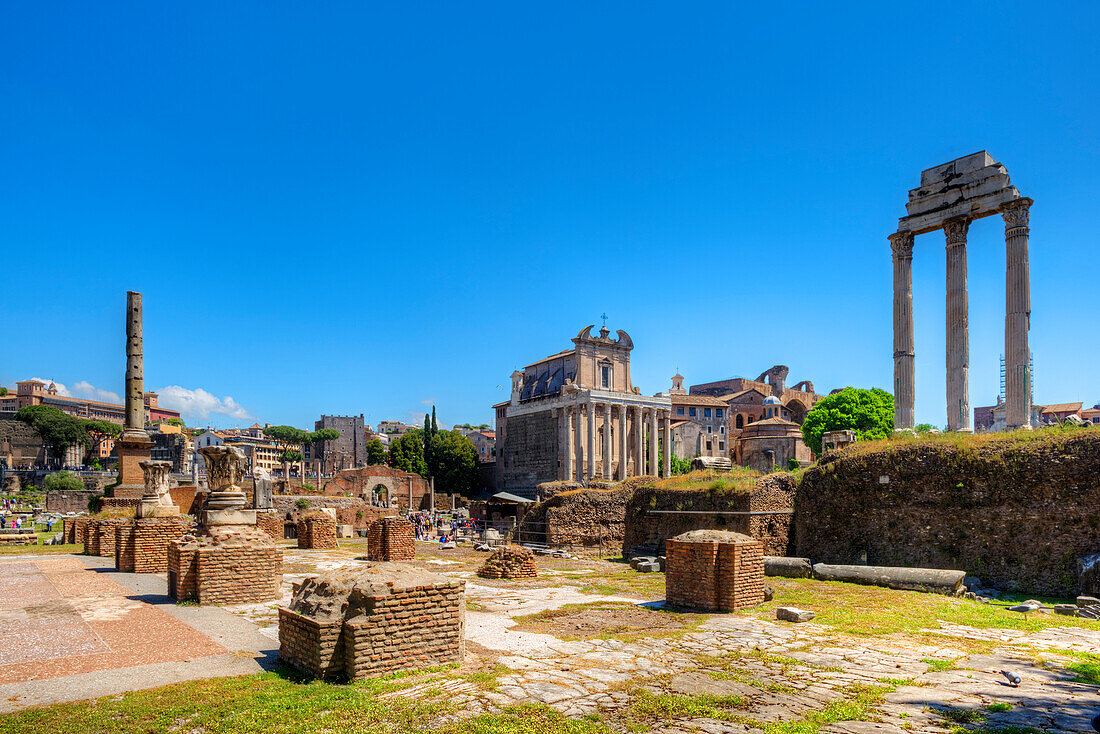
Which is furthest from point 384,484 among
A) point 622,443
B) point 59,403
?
point 59,403

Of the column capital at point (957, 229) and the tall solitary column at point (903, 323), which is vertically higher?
the column capital at point (957, 229)

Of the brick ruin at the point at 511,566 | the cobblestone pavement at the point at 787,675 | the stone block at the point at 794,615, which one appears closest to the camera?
the cobblestone pavement at the point at 787,675

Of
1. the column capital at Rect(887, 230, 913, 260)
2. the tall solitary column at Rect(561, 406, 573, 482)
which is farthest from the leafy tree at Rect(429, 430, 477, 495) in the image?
the column capital at Rect(887, 230, 913, 260)

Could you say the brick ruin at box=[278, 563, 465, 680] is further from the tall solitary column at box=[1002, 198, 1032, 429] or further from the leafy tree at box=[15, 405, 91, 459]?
the leafy tree at box=[15, 405, 91, 459]

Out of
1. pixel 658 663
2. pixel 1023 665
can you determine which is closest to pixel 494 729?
pixel 658 663

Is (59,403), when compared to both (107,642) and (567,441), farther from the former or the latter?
(107,642)

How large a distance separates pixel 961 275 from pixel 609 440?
33.0m

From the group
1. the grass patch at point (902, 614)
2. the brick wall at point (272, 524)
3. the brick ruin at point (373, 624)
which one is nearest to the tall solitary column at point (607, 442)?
the brick wall at point (272, 524)

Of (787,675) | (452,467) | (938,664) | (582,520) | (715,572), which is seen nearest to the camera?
(787,675)

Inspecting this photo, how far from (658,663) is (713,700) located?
1336 mm

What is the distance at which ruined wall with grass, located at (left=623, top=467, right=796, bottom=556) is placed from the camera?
17.7 m

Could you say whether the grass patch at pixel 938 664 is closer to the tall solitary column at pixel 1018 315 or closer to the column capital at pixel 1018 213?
the tall solitary column at pixel 1018 315

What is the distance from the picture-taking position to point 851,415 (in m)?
50.2

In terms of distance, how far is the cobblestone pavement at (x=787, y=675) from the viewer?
209 inches
